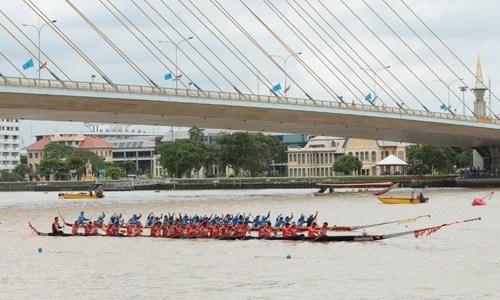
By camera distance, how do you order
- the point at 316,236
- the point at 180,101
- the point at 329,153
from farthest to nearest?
the point at 329,153, the point at 180,101, the point at 316,236

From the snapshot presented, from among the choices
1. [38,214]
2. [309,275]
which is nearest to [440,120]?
[38,214]

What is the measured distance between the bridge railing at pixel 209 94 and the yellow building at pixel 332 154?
221ft

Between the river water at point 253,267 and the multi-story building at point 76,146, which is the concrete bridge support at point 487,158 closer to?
the river water at point 253,267

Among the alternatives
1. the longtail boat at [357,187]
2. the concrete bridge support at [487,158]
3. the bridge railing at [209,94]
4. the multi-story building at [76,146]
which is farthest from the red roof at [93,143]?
the bridge railing at [209,94]

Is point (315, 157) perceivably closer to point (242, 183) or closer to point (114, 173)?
point (114, 173)

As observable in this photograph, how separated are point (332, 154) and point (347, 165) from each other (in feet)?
39.8

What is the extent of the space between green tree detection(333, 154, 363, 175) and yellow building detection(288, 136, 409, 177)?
220cm

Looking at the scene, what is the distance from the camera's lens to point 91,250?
37.7m

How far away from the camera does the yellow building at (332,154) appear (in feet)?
504

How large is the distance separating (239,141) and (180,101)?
6565 centimetres

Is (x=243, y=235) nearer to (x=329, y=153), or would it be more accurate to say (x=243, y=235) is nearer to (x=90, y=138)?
(x=329, y=153)

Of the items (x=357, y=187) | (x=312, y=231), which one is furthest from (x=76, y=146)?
(x=312, y=231)

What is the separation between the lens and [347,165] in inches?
5817

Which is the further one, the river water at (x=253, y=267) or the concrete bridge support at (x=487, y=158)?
the concrete bridge support at (x=487, y=158)
